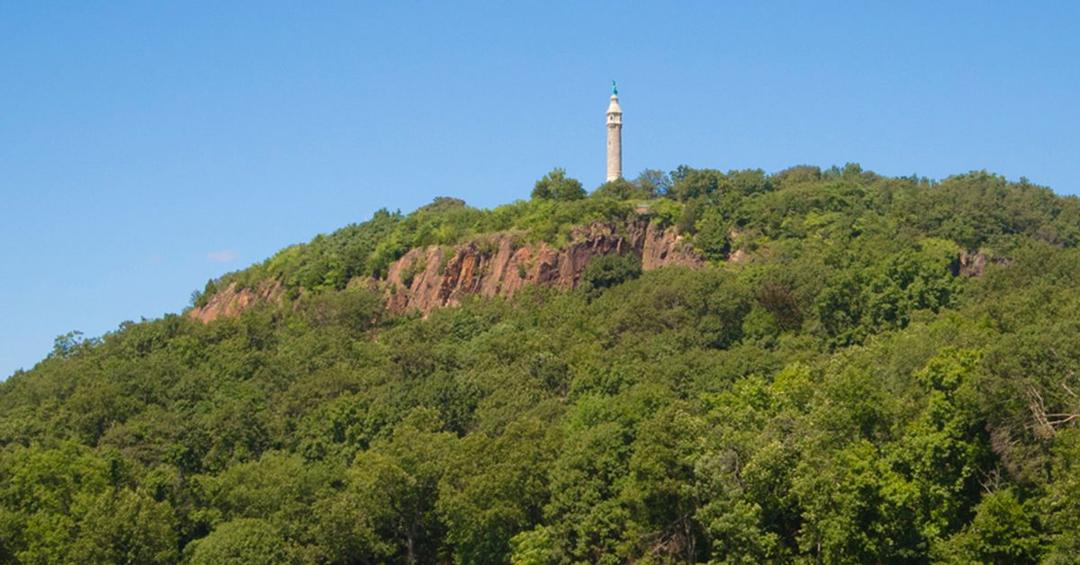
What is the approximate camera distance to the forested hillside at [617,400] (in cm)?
5081

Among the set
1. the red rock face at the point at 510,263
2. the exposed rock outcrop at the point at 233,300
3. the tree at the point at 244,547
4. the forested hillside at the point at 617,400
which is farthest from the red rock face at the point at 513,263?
the tree at the point at 244,547

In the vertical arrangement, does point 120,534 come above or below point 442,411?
below

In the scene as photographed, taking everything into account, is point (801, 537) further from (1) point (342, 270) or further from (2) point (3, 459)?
(1) point (342, 270)

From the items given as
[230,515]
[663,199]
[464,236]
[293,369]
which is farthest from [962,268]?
[230,515]

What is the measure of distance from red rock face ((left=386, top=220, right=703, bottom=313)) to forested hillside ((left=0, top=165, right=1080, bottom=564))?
2.36 ft

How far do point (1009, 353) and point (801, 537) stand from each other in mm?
8436

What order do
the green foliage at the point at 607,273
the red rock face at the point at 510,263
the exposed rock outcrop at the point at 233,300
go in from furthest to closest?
1. the exposed rock outcrop at the point at 233,300
2. the red rock face at the point at 510,263
3. the green foliage at the point at 607,273

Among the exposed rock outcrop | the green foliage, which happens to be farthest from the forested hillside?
the exposed rock outcrop

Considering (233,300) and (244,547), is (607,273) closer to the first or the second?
(233,300)

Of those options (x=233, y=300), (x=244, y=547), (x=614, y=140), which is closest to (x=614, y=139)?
(x=614, y=140)

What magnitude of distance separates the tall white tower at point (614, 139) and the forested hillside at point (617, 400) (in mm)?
1390

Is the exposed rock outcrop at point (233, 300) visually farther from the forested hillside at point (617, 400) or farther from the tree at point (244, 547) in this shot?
the tree at point (244, 547)

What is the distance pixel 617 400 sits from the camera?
64.3m

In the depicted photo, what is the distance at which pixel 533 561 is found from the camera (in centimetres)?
5575
